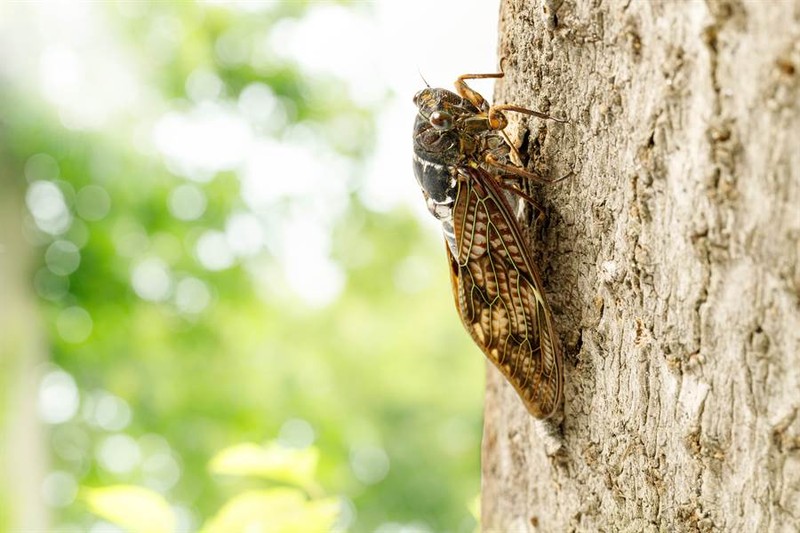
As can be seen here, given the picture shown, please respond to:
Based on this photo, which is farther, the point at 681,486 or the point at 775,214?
the point at 681,486

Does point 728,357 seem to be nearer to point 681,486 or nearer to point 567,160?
point 681,486

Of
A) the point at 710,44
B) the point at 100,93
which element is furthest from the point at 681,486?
the point at 100,93

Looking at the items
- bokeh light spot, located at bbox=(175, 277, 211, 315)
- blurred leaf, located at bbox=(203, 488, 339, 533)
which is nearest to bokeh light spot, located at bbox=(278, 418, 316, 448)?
bokeh light spot, located at bbox=(175, 277, 211, 315)

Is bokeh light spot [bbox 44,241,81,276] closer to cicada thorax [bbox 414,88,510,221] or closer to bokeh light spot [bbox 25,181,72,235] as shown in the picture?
bokeh light spot [bbox 25,181,72,235]

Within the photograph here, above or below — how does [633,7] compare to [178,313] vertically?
below

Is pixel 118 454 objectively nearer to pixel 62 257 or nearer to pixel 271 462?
pixel 62 257

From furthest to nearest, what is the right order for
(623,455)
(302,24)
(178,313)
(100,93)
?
(178,313), (302,24), (100,93), (623,455)
